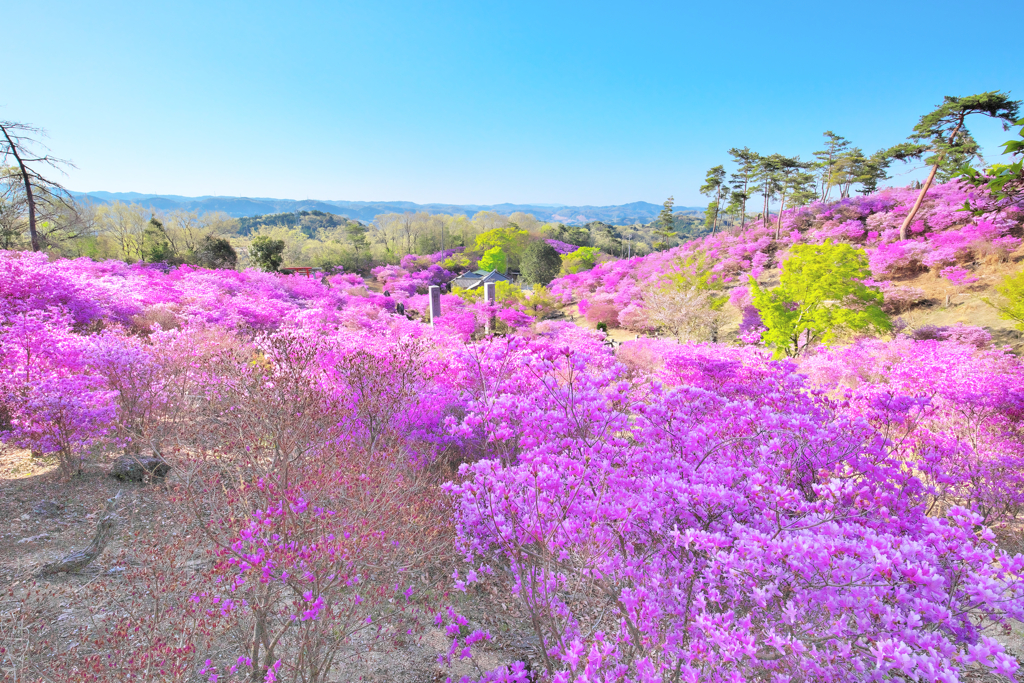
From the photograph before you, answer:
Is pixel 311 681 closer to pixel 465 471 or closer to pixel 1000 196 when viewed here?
pixel 465 471

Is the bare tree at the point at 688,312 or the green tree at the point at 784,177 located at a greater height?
the green tree at the point at 784,177

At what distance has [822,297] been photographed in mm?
12305

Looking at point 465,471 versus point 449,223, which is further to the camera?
point 449,223

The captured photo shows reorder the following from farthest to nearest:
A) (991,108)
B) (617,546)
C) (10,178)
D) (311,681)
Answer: (991,108), (10,178), (617,546), (311,681)

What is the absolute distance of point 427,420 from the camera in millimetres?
6242

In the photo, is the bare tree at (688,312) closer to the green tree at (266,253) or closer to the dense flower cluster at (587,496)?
the dense flower cluster at (587,496)

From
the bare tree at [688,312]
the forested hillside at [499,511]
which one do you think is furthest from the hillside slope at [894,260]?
the forested hillside at [499,511]

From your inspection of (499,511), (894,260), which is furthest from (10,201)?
(894,260)

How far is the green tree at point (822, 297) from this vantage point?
12078 millimetres

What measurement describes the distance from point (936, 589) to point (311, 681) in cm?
330

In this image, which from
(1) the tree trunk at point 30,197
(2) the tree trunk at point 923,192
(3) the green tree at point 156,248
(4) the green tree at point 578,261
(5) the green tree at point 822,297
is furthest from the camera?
(4) the green tree at point 578,261

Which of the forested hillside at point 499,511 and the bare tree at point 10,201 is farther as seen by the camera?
the bare tree at point 10,201

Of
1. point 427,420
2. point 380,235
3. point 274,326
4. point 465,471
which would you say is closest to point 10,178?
point 274,326

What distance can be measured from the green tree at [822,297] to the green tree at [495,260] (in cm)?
3084
